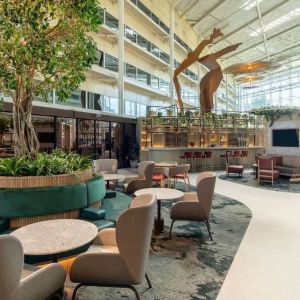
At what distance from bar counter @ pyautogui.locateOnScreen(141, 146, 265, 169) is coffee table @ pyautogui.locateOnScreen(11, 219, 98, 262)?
9289 mm

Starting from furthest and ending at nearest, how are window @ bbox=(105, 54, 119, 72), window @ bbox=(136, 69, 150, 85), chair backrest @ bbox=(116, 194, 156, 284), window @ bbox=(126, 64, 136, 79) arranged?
1. window @ bbox=(136, 69, 150, 85)
2. window @ bbox=(126, 64, 136, 79)
3. window @ bbox=(105, 54, 119, 72)
4. chair backrest @ bbox=(116, 194, 156, 284)

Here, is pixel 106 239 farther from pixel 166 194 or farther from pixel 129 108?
pixel 129 108

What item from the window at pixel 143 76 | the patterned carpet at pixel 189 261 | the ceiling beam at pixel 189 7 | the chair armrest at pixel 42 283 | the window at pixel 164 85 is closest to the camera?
the chair armrest at pixel 42 283

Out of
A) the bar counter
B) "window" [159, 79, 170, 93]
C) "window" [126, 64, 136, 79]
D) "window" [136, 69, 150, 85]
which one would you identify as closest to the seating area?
the bar counter

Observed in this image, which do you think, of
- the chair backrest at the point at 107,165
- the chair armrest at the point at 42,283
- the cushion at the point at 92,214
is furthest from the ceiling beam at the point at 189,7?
the chair armrest at the point at 42,283

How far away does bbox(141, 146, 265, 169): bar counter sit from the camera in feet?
38.7

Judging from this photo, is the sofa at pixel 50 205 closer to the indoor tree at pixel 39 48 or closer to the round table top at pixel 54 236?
the round table top at pixel 54 236

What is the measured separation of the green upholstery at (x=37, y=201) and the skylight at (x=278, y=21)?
17.3 metres

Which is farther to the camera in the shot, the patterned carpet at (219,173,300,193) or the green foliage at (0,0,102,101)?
the patterned carpet at (219,173,300,193)

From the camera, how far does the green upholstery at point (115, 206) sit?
372 cm

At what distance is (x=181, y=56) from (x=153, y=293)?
21596 mm

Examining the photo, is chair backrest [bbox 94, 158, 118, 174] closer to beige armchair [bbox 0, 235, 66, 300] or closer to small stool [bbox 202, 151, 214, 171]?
beige armchair [bbox 0, 235, 66, 300]

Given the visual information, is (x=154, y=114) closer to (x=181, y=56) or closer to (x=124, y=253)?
(x=181, y=56)

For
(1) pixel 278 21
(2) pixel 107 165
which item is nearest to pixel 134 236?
(2) pixel 107 165
